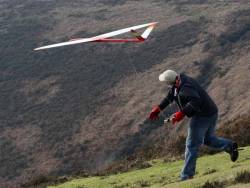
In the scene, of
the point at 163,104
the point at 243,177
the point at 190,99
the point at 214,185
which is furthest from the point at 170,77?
the point at 243,177

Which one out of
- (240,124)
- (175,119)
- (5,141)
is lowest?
(5,141)

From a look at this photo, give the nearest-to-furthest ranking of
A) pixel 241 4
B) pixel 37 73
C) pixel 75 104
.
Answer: pixel 75 104, pixel 37 73, pixel 241 4

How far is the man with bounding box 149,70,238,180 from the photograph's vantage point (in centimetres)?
1060

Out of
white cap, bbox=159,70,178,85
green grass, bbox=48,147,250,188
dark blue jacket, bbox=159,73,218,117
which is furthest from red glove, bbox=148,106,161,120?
green grass, bbox=48,147,250,188

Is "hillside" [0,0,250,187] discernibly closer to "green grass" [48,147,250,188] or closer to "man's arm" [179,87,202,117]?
"green grass" [48,147,250,188]

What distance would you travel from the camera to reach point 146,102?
150ft

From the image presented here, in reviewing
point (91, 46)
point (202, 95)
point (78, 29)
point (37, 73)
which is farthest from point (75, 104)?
point (202, 95)

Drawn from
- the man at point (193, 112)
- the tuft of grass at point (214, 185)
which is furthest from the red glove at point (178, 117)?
the tuft of grass at point (214, 185)

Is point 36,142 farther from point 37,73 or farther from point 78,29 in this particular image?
point 78,29

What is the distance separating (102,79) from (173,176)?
127 ft

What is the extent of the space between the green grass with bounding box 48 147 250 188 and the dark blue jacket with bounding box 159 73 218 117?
1.20m

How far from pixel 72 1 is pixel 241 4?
26805 mm

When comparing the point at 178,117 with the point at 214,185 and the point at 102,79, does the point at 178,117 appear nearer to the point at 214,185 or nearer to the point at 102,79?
the point at 214,185

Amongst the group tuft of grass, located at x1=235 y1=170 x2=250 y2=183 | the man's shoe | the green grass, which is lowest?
the green grass
